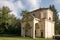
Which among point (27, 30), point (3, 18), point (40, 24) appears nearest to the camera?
point (40, 24)

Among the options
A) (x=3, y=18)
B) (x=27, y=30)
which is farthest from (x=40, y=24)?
(x=3, y=18)

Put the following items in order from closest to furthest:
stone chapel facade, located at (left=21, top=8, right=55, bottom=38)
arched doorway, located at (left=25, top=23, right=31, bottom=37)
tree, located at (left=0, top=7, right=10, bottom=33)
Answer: stone chapel facade, located at (left=21, top=8, right=55, bottom=38)
arched doorway, located at (left=25, top=23, right=31, bottom=37)
tree, located at (left=0, top=7, right=10, bottom=33)

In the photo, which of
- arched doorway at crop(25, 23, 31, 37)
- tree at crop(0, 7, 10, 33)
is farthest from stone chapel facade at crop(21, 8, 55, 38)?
tree at crop(0, 7, 10, 33)

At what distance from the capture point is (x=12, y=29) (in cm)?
5794

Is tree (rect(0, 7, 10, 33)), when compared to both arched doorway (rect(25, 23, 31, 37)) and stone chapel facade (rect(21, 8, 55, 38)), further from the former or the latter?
arched doorway (rect(25, 23, 31, 37))

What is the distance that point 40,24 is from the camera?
144ft

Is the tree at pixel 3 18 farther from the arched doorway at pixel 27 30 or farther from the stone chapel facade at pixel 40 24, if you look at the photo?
the arched doorway at pixel 27 30

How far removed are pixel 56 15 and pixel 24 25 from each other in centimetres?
3323

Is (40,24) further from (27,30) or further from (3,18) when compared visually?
(3,18)

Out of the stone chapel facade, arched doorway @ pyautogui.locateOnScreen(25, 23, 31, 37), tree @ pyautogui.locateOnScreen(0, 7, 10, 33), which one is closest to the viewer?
the stone chapel facade

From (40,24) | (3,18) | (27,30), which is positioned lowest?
(27,30)

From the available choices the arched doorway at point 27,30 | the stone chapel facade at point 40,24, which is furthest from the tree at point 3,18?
the arched doorway at point 27,30

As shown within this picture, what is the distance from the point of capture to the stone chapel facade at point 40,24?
42562 millimetres

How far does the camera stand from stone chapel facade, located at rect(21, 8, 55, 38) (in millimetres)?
42562
